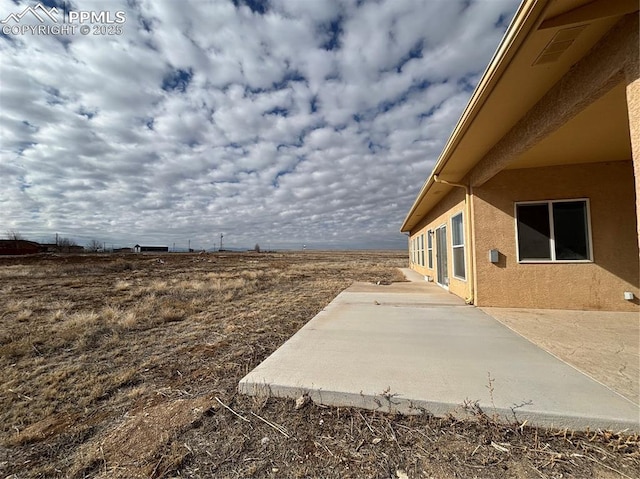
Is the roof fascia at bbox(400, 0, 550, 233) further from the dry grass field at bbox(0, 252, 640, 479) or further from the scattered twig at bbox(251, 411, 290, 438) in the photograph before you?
the scattered twig at bbox(251, 411, 290, 438)

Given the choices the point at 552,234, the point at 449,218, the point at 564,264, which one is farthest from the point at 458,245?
the point at 564,264

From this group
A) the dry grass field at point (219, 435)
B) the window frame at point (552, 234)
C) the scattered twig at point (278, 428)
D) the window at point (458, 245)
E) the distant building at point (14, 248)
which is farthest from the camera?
the distant building at point (14, 248)

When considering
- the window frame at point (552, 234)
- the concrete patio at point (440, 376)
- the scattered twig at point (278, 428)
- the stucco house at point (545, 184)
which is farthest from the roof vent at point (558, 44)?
the scattered twig at point (278, 428)

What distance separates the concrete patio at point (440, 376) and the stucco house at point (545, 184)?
1843mm

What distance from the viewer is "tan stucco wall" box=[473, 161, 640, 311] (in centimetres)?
557

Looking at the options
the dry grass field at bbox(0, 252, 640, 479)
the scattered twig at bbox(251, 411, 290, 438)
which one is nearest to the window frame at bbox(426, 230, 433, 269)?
the dry grass field at bbox(0, 252, 640, 479)

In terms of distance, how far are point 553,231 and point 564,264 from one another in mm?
651

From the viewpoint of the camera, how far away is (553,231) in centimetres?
595

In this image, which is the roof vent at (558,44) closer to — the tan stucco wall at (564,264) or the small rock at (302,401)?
the tan stucco wall at (564,264)

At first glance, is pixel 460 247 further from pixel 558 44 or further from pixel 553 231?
pixel 558 44

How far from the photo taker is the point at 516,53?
2891 millimetres

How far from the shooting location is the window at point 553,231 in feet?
19.0

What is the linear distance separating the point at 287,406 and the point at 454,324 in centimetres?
339

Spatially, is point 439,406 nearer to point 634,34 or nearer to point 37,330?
point 634,34
